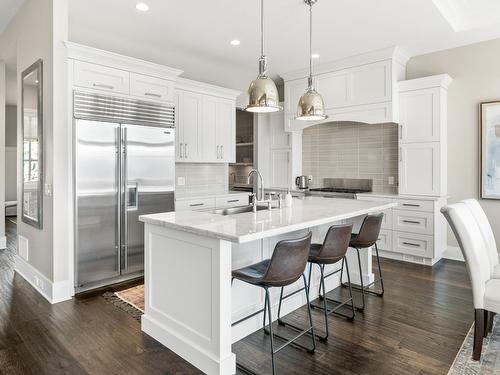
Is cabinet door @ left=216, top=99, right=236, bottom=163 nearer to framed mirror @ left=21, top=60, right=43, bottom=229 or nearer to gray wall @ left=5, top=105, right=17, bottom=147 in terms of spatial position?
framed mirror @ left=21, top=60, right=43, bottom=229

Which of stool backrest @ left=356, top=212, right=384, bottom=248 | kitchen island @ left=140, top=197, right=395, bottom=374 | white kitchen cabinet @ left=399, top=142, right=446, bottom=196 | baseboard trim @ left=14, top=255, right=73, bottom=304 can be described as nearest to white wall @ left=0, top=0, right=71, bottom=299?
baseboard trim @ left=14, top=255, right=73, bottom=304

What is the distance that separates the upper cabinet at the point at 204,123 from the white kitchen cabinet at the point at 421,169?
2.63 metres

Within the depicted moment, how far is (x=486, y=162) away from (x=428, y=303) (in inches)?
89.6

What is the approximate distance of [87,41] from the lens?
14.2 feet

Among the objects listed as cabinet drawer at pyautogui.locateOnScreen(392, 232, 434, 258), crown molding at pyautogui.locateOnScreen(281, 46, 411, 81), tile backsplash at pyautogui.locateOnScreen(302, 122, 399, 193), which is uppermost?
crown molding at pyautogui.locateOnScreen(281, 46, 411, 81)

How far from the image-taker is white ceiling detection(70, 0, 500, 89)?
341cm

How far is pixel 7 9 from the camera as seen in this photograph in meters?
3.94

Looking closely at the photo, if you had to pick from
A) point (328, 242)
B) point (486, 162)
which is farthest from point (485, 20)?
point (328, 242)

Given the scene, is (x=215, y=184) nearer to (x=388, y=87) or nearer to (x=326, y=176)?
(x=326, y=176)

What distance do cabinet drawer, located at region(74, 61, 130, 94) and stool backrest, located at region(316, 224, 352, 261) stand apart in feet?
8.95

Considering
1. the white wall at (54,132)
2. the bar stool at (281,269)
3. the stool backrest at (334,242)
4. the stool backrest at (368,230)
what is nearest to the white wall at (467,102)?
the stool backrest at (368,230)

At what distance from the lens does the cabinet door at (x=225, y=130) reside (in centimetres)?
543

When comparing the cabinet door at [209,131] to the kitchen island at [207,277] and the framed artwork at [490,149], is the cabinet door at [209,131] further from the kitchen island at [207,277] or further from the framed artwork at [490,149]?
the framed artwork at [490,149]

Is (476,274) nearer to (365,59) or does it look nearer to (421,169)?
(421,169)
